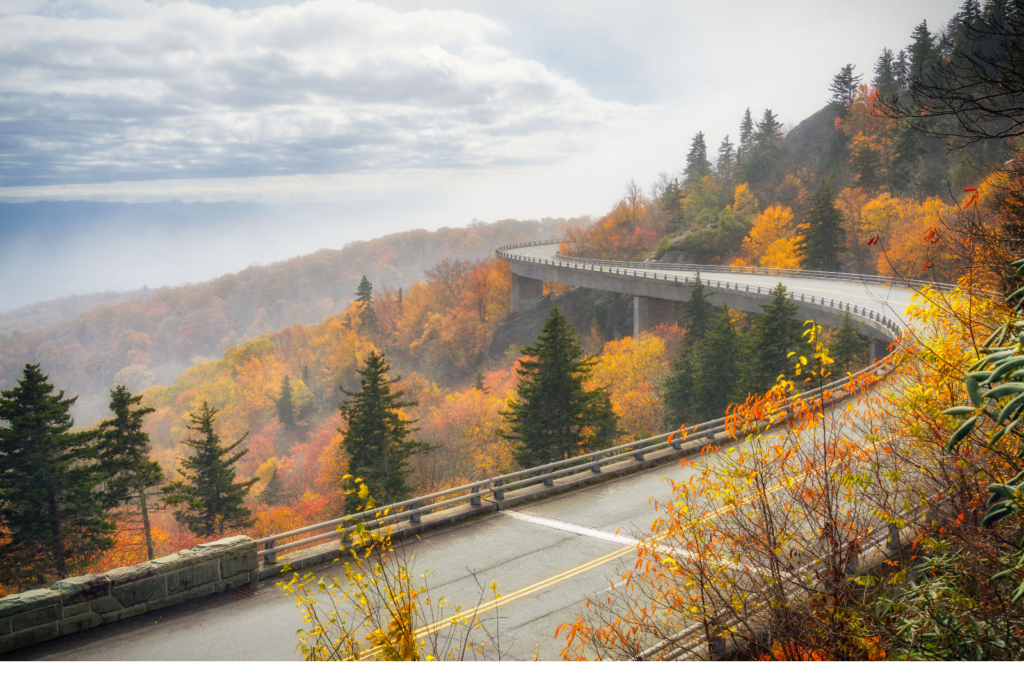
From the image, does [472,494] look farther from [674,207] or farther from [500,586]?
[674,207]

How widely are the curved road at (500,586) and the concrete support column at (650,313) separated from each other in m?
45.1

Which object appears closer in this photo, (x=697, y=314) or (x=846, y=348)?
(x=846, y=348)

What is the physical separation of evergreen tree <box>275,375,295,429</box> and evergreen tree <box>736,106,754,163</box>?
2515 inches

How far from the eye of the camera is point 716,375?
39406 millimetres

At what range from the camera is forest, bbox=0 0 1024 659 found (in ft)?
21.2

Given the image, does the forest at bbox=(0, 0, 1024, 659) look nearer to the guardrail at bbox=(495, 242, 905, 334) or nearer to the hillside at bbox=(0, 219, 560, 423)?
the hillside at bbox=(0, 219, 560, 423)

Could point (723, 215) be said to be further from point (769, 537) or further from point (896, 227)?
point (769, 537)

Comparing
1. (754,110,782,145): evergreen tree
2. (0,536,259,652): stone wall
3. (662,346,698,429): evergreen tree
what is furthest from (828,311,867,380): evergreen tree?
(754,110,782,145): evergreen tree

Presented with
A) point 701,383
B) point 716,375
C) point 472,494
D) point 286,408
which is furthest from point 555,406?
point 286,408

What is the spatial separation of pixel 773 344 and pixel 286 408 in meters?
58.0

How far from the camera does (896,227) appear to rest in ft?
154

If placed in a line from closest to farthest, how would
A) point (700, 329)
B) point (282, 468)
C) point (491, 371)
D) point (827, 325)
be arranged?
point (827, 325) → point (700, 329) → point (282, 468) → point (491, 371)

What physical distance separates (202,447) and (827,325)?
34159 millimetres
